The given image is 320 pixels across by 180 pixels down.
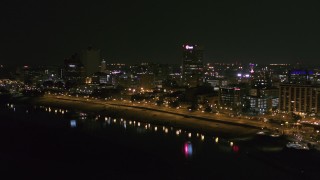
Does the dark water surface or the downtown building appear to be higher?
the downtown building

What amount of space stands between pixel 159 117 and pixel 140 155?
641 cm

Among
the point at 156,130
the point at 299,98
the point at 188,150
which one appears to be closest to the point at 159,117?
the point at 156,130

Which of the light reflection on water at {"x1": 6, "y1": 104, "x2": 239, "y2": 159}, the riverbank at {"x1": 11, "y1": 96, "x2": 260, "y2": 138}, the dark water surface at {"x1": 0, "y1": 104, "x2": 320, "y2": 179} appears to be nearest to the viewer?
the dark water surface at {"x1": 0, "y1": 104, "x2": 320, "y2": 179}

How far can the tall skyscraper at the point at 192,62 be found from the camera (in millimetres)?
38450

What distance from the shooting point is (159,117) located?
17859 mm

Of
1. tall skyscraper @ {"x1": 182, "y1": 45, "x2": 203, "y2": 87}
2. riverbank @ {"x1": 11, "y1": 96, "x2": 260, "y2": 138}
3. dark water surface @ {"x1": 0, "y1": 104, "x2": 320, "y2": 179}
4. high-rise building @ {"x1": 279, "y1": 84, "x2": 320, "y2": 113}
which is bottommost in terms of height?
dark water surface @ {"x1": 0, "y1": 104, "x2": 320, "y2": 179}

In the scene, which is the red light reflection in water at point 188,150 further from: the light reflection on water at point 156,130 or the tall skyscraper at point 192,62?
the tall skyscraper at point 192,62

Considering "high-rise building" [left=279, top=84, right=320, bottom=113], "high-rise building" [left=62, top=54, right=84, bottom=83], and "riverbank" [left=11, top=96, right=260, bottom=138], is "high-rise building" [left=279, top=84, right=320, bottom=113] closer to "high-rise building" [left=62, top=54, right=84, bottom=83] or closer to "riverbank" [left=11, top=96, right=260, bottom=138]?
"riverbank" [left=11, top=96, right=260, bottom=138]

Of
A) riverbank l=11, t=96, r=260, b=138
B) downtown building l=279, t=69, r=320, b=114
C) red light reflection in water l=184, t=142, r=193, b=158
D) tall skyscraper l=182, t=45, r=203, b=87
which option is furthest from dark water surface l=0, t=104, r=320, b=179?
tall skyscraper l=182, t=45, r=203, b=87

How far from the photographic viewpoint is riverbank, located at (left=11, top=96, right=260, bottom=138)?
14.1 m

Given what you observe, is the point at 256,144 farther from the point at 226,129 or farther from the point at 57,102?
the point at 57,102

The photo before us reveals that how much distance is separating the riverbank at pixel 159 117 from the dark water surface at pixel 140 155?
24.9 inches

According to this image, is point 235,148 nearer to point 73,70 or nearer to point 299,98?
Answer: point 299,98

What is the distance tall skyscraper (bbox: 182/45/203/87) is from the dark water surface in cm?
2242
